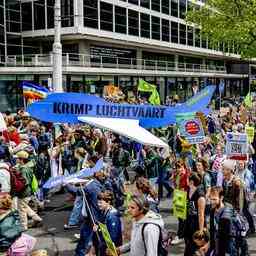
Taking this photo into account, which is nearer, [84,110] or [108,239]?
[108,239]

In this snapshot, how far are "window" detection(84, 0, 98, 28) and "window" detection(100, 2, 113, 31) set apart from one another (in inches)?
34.9

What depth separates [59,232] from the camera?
10492mm

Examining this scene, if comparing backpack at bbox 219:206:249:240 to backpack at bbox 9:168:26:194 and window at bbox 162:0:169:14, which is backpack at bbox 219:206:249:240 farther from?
window at bbox 162:0:169:14

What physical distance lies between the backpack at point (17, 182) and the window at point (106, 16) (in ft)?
122

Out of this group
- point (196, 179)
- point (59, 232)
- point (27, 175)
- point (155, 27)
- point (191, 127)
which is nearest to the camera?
point (196, 179)

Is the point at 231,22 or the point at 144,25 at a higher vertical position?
the point at 144,25

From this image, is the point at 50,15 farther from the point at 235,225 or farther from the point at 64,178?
the point at 235,225

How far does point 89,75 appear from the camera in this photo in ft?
145

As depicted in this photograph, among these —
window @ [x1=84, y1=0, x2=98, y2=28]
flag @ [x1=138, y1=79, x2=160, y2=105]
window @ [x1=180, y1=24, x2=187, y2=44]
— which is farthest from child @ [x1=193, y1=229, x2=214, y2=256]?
window @ [x1=180, y1=24, x2=187, y2=44]

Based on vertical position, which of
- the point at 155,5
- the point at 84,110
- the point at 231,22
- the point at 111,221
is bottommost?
the point at 111,221


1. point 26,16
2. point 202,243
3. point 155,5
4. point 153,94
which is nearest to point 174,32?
point 155,5

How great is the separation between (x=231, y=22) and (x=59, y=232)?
16595mm

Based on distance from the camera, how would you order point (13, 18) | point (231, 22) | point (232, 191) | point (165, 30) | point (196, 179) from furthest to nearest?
point (165, 30)
point (13, 18)
point (231, 22)
point (232, 191)
point (196, 179)

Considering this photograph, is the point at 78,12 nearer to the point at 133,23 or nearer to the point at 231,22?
the point at 133,23
